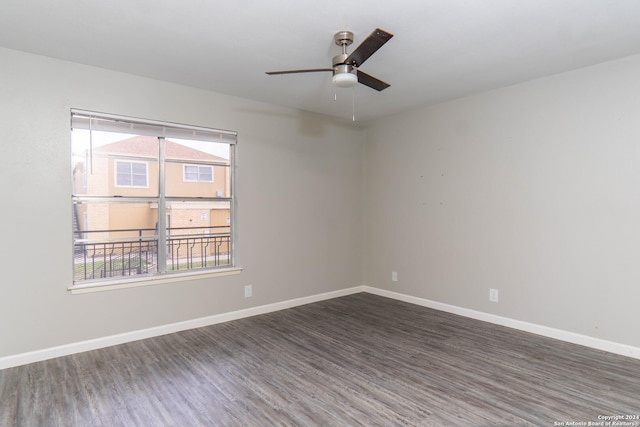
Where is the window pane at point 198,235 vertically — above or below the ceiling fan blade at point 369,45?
below

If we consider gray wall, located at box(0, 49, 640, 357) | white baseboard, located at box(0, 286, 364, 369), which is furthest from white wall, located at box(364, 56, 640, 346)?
white baseboard, located at box(0, 286, 364, 369)

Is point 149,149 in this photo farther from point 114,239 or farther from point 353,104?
point 353,104

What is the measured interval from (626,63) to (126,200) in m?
4.51

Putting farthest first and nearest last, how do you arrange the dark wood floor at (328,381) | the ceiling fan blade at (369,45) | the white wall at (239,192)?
the white wall at (239,192)
the dark wood floor at (328,381)
the ceiling fan blade at (369,45)

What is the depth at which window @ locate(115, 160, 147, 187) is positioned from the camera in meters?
3.33

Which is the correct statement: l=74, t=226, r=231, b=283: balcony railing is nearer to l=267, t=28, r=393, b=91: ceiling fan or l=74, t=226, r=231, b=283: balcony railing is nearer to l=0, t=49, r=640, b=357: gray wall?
l=0, t=49, r=640, b=357: gray wall

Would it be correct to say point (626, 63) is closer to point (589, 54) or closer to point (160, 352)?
point (589, 54)

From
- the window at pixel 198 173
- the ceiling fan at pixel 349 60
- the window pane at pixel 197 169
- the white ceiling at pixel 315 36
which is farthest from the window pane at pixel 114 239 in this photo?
the ceiling fan at pixel 349 60

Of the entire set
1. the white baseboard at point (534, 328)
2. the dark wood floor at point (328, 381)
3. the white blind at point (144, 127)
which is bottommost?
the dark wood floor at point (328, 381)

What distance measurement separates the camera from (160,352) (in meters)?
3.05

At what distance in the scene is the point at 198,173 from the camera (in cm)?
382

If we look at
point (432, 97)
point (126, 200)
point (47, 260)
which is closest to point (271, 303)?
point (126, 200)

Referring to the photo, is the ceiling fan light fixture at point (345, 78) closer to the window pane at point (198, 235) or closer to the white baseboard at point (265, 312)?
the window pane at point (198, 235)

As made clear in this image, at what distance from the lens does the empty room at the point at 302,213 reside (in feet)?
7.52
